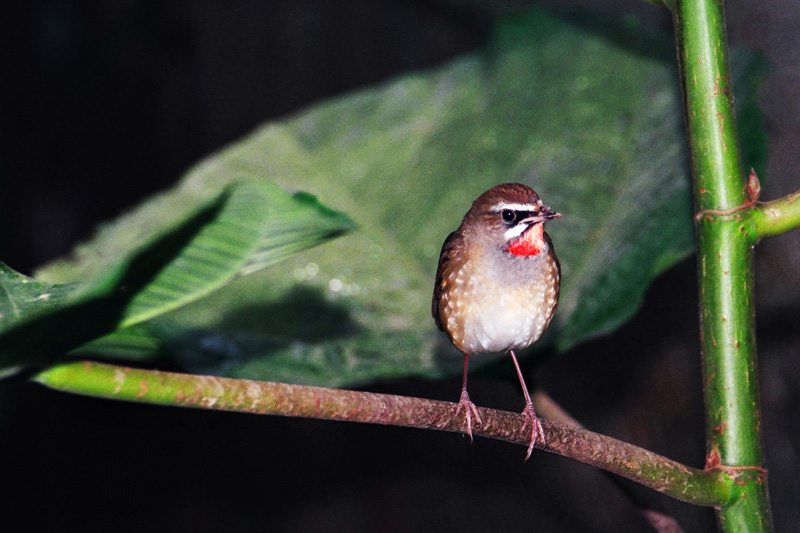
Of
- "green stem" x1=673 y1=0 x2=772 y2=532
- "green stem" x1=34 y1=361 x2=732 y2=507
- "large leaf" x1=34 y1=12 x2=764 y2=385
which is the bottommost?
"green stem" x1=34 y1=361 x2=732 y2=507

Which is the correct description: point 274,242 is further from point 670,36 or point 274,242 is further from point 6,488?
point 6,488

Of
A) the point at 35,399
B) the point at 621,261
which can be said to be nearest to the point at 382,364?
the point at 621,261

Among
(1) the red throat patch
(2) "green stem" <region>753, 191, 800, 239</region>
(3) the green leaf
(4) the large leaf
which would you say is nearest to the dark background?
(4) the large leaf

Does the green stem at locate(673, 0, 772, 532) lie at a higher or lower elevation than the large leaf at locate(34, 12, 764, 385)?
lower

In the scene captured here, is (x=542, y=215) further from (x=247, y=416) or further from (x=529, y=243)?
(x=247, y=416)

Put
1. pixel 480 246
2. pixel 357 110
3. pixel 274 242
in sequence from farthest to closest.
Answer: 1. pixel 357 110
2. pixel 480 246
3. pixel 274 242

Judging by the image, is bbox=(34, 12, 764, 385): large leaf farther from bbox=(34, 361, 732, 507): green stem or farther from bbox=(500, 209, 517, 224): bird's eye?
bbox=(34, 361, 732, 507): green stem

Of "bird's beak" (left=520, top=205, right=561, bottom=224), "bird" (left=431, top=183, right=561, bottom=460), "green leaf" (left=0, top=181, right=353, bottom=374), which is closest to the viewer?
"green leaf" (left=0, top=181, right=353, bottom=374)
